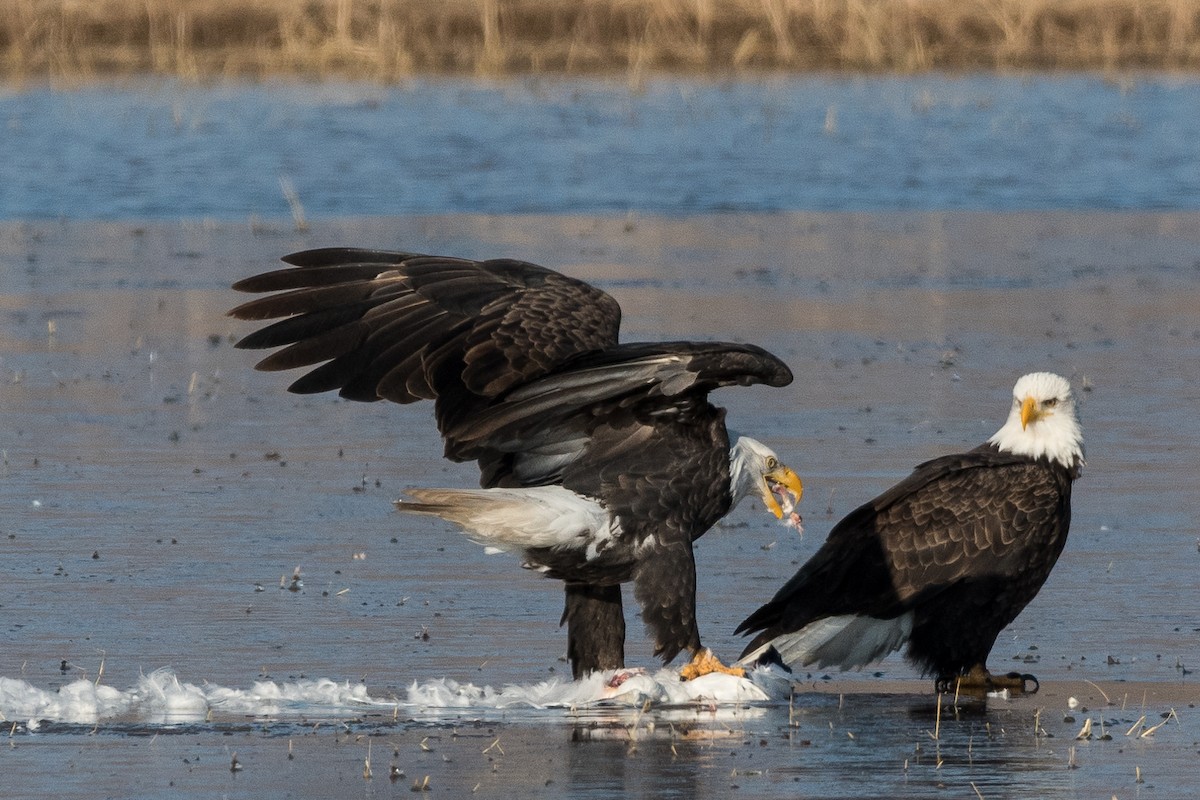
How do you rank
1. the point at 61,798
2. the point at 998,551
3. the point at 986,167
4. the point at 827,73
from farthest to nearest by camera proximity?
the point at 827,73 → the point at 986,167 → the point at 998,551 → the point at 61,798

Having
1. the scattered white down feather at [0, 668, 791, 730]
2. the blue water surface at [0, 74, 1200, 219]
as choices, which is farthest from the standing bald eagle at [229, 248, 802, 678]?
the blue water surface at [0, 74, 1200, 219]

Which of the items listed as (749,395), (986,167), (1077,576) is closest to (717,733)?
(1077,576)

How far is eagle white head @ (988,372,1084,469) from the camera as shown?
24.0ft

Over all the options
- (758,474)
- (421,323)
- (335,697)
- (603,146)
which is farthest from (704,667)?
(603,146)

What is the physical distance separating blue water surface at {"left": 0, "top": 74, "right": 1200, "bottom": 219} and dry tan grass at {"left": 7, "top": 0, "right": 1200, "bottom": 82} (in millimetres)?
864

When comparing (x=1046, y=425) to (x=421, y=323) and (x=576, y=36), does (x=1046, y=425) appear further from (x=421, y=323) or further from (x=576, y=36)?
(x=576, y=36)

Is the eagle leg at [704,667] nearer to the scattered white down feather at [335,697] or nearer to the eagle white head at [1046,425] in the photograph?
the scattered white down feather at [335,697]

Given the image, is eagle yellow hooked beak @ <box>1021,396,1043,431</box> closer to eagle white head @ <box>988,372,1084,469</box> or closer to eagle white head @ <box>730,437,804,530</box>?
eagle white head @ <box>988,372,1084,469</box>

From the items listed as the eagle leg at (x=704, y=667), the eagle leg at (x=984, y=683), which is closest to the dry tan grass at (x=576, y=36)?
the eagle leg at (x=984, y=683)

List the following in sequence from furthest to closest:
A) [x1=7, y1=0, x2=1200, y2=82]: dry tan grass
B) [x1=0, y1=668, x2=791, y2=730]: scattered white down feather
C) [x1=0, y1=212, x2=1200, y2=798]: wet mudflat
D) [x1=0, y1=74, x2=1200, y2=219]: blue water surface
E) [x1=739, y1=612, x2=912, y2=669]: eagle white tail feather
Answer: [x1=7, y1=0, x2=1200, y2=82]: dry tan grass, [x1=0, y1=74, x2=1200, y2=219]: blue water surface, [x1=739, y1=612, x2=912, y2=669]: eagle white tail feather, [x1=0, y1=668, x2=791, y2=730]: scattered white down feather, [x1=0, y1=212, x2=1200, y2=798]: wet mudflat

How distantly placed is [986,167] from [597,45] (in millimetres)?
8843

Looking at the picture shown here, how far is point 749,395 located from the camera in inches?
434

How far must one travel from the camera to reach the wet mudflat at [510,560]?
18.3ft

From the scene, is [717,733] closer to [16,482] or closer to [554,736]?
[554,736]
